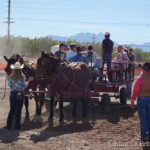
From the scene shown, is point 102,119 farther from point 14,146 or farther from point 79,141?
point 14,146

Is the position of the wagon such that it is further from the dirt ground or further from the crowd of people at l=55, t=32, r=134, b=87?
the dirt ground

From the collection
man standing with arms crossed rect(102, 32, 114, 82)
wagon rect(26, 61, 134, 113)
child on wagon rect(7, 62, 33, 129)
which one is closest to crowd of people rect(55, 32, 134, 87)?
man standing with arms crossed rect(102, 32, 114, 82)

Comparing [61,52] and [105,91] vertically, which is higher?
[61,52]

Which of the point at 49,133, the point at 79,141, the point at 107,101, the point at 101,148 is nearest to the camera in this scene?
the point at 101,148

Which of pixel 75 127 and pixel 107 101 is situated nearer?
pixel 75 127

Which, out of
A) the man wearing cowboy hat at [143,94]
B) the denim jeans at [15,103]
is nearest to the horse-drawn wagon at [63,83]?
the denim jeans at [15,103]

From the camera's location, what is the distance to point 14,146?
22.3 ft

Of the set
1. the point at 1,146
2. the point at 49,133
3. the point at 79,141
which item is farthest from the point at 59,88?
the point at 1,146

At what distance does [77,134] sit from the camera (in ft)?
25.9

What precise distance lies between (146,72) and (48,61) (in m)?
2.83

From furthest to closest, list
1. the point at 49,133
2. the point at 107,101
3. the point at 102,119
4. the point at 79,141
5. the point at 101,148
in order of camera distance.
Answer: the point at 107,101, the point at 102,119, the point at 49,133, the point at 79,141, the point at 101,148

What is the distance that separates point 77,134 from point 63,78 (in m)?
1.95

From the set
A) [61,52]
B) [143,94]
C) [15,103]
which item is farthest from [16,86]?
[143,94]

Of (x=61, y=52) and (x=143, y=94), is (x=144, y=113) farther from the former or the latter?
(x=61, y=52)
